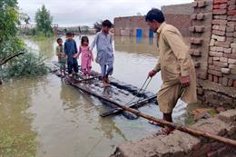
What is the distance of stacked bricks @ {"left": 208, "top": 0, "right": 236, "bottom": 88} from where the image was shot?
662 cm

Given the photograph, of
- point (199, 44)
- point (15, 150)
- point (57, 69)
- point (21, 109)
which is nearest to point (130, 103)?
point (199, 44)

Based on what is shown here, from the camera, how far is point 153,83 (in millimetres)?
10336

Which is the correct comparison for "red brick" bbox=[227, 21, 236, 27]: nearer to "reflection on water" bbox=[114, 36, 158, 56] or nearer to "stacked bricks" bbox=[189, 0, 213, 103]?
"stacked bricks" bbox=[189, 0, 213, 103]


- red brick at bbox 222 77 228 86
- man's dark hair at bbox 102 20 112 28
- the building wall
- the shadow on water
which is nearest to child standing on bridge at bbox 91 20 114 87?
man's dark hair at bbox 102 20 112 28

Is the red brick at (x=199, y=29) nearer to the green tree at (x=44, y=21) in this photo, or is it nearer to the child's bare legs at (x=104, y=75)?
the child's bare legs at (x=104, y=75)

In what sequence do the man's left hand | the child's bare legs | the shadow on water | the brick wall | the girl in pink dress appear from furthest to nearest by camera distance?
the girl in pink dress < the child's bare legs < the brick wall < the shadow on water < the man's left hand

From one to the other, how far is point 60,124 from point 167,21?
91.1 ft

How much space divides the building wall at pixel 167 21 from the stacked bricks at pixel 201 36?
935 inches

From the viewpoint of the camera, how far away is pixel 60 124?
21.6ft

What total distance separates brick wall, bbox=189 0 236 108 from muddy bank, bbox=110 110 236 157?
2.20 m

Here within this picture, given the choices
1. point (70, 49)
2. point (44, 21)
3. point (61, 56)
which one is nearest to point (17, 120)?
point (70, 49)

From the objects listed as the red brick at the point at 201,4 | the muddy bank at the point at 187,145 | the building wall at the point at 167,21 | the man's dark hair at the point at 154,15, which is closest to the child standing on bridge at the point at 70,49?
the red brick at the point at 201,4

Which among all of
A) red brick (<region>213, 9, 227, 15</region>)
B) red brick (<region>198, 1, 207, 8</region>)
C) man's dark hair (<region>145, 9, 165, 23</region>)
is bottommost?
man's dark hair (<region>145, 9, 165, 23</region>)

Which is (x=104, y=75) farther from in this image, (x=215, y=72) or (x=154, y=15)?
(x=154, y=15)
